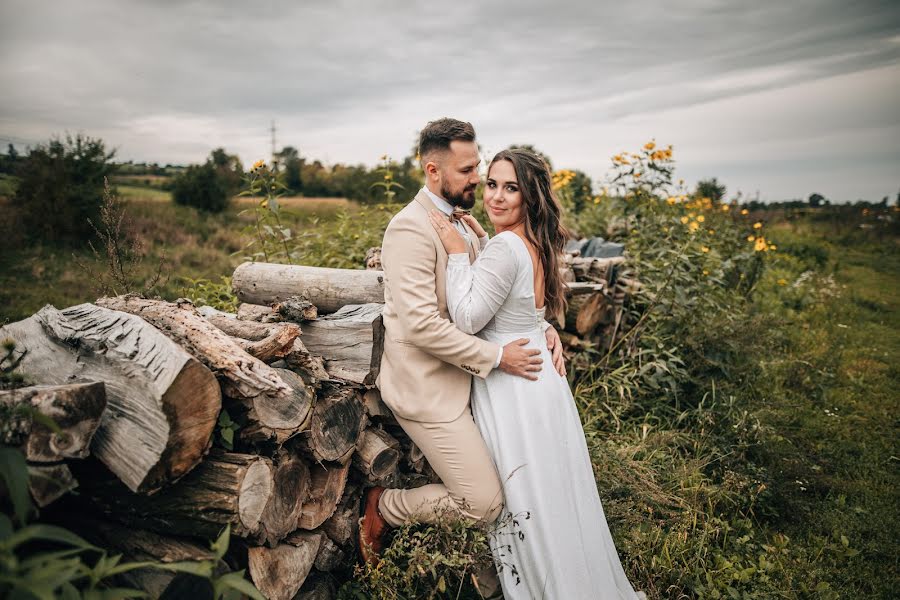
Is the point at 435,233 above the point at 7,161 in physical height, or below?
below

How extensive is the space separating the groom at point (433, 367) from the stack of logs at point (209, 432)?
18 centimetres

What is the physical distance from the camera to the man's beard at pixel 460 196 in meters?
2.79

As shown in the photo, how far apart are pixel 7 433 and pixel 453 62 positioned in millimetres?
6643

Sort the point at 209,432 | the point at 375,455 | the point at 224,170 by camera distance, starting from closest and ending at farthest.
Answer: the point at 209,432
the point at 375,455
the point at 224,170

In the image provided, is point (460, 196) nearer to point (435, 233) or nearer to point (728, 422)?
point (435, 233)

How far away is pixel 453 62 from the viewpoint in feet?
22.4

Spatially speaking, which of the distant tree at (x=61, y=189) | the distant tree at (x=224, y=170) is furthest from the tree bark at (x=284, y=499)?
the distant tree at (x=224, y=170)

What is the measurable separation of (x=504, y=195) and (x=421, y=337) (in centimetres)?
95

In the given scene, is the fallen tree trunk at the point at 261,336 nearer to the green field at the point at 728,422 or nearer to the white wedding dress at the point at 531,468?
the white wedding dress at the point at 531,468

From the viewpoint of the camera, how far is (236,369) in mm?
1972

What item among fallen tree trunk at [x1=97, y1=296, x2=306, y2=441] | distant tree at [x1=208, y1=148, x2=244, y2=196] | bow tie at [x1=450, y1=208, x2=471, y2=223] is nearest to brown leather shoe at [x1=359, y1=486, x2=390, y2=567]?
fallen tree trunk at [x1=97, y1=296, x2=306, y2=441]

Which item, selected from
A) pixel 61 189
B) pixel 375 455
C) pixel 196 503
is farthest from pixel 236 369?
pixel 61 189

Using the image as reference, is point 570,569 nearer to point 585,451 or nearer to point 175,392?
point 585,451

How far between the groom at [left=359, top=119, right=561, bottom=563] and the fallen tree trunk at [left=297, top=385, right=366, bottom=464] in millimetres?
187
